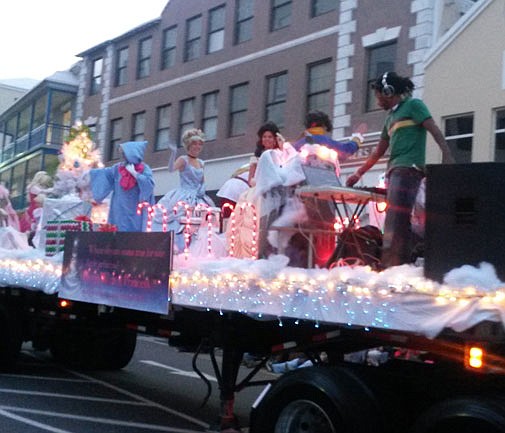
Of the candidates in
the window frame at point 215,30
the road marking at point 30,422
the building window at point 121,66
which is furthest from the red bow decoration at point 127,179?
the building window at point 121,66

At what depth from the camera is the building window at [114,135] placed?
2745 centimetres

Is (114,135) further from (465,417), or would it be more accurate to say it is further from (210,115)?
(465,417)

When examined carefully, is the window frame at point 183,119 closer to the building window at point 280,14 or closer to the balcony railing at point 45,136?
the building window at point 280,14

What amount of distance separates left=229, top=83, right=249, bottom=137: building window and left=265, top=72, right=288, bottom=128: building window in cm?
104

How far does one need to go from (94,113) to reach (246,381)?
81.4 ft

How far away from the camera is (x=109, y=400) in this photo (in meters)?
7.72

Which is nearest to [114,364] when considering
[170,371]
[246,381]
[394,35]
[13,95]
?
[170,371]

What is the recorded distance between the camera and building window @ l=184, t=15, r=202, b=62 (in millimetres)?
24031

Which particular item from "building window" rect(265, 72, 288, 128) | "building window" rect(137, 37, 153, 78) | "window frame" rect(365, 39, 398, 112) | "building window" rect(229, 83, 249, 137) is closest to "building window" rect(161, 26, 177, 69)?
"building window" rect(137, 37, 153, 78)

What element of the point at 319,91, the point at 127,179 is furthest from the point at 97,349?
the point at 319,91

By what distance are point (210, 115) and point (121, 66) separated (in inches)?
249

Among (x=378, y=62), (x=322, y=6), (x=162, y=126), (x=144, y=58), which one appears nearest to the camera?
(x=378, y=62)

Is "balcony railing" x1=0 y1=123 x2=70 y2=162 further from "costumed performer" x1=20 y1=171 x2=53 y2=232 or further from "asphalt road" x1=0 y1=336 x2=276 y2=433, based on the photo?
"asphalt road" x1=0 y1=336 x2=276 y2=433

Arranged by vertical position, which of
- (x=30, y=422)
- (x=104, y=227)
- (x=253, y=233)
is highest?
(x=104, y=227)
